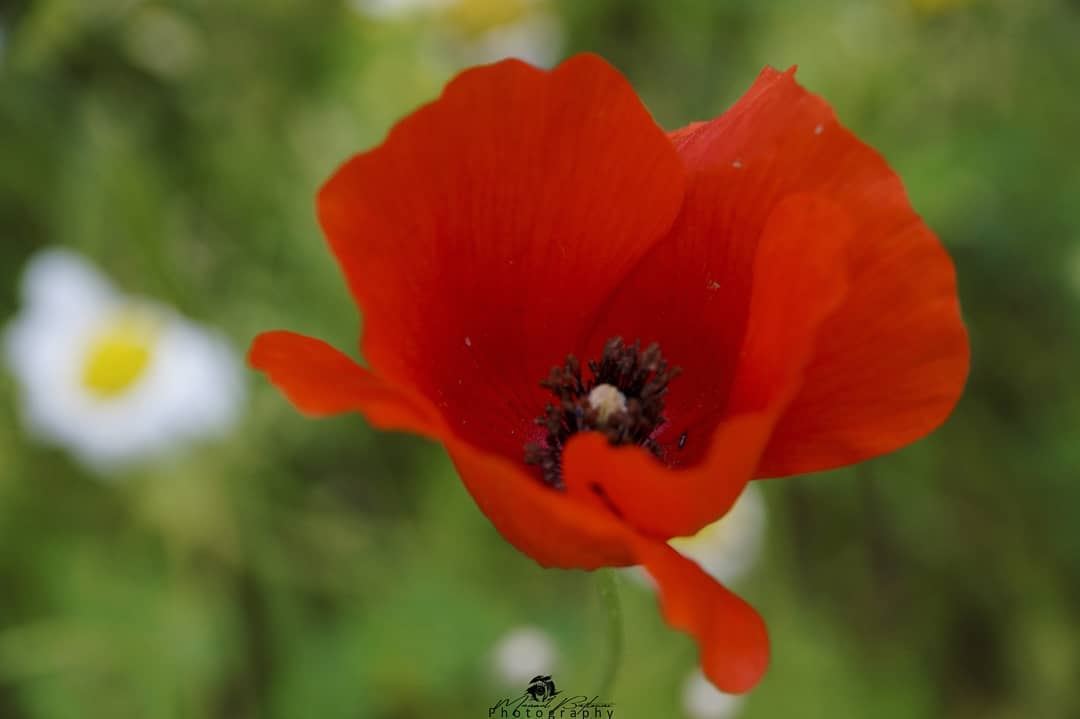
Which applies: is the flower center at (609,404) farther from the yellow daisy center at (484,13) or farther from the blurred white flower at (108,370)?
the yellow daisy center at (484,13)

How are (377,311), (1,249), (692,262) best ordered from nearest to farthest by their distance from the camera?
(377,311) → (692,262) → (1,249)

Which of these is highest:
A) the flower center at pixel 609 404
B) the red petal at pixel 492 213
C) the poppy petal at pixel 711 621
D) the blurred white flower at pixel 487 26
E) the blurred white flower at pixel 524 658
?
the blurred white flower at pixel 487 26

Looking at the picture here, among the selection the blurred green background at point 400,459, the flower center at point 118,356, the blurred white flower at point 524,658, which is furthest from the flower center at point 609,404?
the flower center at point 118,356

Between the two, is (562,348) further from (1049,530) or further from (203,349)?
(1049,530)

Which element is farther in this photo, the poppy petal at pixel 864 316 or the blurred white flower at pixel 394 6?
the blurred white flower at pixel 394 6

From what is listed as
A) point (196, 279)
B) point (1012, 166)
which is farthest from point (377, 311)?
point (1012, 166)

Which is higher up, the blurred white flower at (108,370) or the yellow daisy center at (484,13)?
the yellow daisy center at (484,13)

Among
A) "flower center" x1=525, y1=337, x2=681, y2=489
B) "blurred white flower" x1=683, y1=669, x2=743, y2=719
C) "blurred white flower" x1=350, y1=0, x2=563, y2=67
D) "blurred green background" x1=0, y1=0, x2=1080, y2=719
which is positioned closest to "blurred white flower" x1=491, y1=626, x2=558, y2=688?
"blurred green background" x1=0, y1=0, x2=1080, y2=719

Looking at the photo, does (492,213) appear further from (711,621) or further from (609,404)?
(711,621)
